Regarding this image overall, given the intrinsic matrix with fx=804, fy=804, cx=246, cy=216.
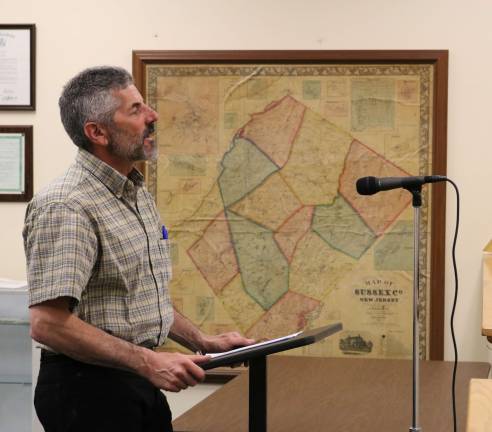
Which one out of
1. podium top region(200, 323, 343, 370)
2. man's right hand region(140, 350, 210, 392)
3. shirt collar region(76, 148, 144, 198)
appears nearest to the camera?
podium top region(200, 323, 343, 370)

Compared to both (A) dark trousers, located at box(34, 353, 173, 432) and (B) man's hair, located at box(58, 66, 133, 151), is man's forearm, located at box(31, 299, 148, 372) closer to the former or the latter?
(A) dark trousers, located at box(34, 353, 173, 432)

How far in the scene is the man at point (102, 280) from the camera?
1693 millimetres

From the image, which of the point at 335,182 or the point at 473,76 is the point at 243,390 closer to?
the point at 335,182

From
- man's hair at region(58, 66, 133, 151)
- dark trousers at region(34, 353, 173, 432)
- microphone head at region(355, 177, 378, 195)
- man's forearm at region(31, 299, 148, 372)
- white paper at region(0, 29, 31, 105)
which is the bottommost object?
dark trousers at region(34, 353, 173, 432)

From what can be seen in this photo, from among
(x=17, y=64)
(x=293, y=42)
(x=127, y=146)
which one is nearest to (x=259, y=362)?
(x=127, y=146)

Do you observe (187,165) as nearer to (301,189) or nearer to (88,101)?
(301,189)

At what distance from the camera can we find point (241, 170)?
3137 millimetres

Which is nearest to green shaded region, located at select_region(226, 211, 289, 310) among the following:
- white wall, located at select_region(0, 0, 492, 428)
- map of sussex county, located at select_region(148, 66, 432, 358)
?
map of sussex county, located at select_region(148, 66, 432, 358)

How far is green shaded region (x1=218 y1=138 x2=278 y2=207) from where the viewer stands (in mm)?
3129

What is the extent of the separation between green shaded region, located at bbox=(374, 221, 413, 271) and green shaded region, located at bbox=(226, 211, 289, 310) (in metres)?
0.39

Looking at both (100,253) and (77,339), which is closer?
(77,339)

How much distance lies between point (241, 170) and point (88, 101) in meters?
1.28

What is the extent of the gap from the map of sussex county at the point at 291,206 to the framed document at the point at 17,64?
0.55 m

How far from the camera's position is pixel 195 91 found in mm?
3152
